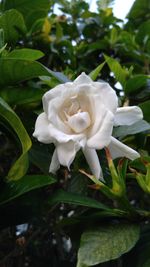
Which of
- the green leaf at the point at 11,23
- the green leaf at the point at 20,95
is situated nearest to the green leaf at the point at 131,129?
the green leaf at the point at 20,95

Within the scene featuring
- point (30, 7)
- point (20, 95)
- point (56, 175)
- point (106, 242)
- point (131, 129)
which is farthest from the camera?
point (30, 7)

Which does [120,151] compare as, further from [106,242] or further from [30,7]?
[30,7]

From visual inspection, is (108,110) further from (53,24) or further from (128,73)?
(53,24)

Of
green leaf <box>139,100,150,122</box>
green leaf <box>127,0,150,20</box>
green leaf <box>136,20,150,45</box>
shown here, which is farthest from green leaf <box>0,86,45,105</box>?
green leaf <box>127,0,150,20</box>

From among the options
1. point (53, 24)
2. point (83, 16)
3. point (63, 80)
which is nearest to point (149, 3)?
point (83, 16)

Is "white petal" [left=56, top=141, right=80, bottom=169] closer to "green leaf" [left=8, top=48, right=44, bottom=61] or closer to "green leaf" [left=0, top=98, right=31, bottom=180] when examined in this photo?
"green leaf" [left=0, top=98, right=31, bottom=180]

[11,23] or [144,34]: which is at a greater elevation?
[11,23]

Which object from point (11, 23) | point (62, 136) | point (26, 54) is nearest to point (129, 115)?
point (62, 136)

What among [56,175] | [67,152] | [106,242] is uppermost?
[67,152]

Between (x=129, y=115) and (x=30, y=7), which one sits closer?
(x=129, y=115)
